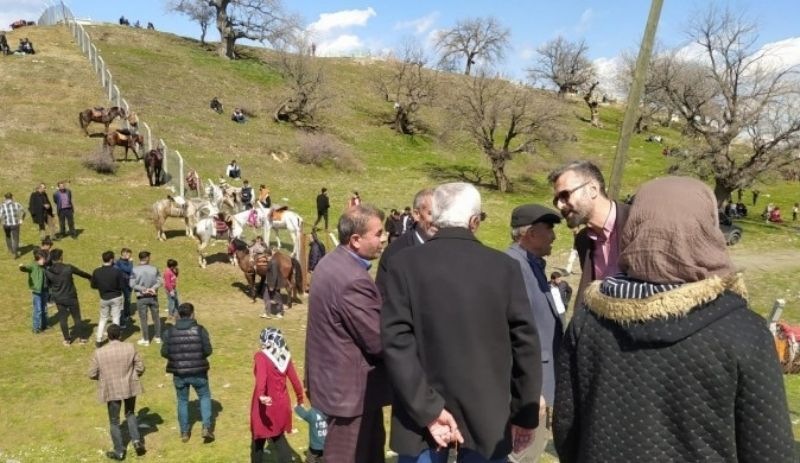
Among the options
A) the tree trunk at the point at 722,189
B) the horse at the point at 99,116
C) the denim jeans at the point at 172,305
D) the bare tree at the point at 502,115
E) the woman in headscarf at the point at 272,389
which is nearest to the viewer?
the woman in headscarf at the point at 272,389

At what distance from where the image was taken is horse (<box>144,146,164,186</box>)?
22.7 meters

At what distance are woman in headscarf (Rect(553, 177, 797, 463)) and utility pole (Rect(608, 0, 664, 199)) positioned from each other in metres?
4.72


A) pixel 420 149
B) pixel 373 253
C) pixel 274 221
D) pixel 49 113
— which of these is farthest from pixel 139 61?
pixel 373 253

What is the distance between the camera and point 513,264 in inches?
104

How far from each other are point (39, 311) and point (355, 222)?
32.3ft

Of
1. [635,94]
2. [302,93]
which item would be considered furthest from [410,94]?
[635,94]

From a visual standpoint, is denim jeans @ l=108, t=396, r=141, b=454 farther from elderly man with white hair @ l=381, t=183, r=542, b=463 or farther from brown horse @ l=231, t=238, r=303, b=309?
brown horse @ l=231, t=238, r=303, b=309

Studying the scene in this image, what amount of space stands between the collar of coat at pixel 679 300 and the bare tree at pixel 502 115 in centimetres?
2968

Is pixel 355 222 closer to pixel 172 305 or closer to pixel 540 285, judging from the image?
pixel 540 285

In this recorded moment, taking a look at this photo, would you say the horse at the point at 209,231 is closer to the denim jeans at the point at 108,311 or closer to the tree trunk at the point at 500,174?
the denim jeans at the point at 108,311

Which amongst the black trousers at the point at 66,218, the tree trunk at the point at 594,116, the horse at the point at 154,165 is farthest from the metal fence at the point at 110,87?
the tree trunk at the point at 594,116

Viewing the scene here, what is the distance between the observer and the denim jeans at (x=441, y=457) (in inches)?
107

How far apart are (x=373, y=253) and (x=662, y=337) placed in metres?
2.18

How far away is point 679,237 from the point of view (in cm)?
177
